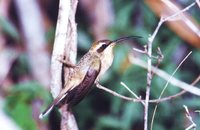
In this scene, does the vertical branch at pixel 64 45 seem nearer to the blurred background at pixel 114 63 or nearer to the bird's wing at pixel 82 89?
the bird's wing at pixel 82 89

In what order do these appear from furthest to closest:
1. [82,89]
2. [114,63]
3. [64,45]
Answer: [114,63] → [82,89] → [64,45]

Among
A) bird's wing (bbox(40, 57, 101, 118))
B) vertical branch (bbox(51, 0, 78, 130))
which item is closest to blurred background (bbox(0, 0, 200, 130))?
bird's wing (bbox(40, 57, 101, 118))

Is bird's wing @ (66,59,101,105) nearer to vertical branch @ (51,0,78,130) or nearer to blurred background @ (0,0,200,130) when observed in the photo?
vertical branch @ (51,0,78,130)

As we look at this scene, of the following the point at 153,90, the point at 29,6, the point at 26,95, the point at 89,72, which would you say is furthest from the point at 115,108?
the point at 89,72

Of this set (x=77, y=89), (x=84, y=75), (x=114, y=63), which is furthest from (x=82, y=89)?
(x=114, y=63)

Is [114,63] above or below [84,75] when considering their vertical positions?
below

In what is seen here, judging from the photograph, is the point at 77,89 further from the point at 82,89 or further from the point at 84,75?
the point at 84,75

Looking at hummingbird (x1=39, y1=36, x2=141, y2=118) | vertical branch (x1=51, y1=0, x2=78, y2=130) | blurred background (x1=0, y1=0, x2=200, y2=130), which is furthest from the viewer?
blurred background (x1=0, y1=0, x2=200, y2=130)
